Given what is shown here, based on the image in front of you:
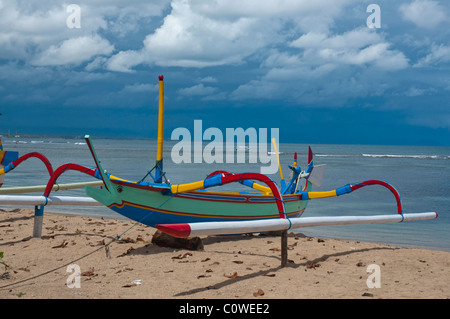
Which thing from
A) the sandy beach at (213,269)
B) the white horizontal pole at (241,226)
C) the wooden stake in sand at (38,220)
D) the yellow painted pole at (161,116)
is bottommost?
the sandy beach at (213,269)

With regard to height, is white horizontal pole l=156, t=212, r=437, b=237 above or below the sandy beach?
above

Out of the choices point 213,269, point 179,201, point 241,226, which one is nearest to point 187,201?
point 179,201

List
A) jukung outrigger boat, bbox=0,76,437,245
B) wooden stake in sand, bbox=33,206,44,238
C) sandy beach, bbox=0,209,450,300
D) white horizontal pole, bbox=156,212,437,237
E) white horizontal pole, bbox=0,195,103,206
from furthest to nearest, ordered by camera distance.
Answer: wooden stake in sand, bbox=33,206,44,238, white horizontal pole, bbox=0,195,103,206, jukung outrigger boat, bbox=0,76,437,245, sandy beach, bbox=0,209,450,300, white horizontal pole, bbox=156,212,437,237

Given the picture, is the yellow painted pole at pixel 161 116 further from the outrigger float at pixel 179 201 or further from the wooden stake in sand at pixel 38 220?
the wooden stake in sand at pixel 38 220

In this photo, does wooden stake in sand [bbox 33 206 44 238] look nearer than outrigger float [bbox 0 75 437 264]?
No

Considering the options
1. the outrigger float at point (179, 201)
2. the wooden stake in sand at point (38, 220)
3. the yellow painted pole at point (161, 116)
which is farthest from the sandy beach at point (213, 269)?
the yellow painted pole at point (161, 116)

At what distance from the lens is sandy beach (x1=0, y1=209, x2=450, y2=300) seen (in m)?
5.43

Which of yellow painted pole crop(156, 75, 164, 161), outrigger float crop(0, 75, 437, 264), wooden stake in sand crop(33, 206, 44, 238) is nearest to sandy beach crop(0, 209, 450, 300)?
wooden stake in sand crop(33, 206, 44, 238)

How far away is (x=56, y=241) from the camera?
8.20 metres

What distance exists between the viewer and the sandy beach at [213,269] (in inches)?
214

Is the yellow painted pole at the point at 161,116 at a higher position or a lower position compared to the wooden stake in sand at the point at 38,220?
higher

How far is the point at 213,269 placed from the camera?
6.40 metres

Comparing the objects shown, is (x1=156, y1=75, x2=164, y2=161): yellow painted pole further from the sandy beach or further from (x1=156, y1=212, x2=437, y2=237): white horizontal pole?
(x1=156, y1=212, x2=437, y2=237): white horizontal pole
